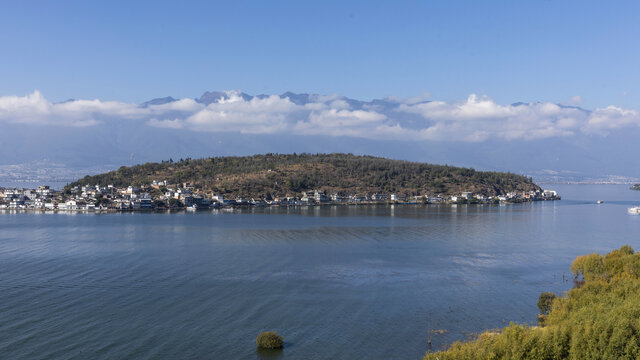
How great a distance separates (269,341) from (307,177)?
275ft

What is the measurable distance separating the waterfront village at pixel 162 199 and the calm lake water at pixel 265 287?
30270 mm

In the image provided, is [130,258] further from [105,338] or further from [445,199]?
[445,199]

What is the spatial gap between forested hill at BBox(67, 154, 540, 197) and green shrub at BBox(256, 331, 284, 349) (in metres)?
71.7

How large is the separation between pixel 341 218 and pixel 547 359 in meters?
50.6

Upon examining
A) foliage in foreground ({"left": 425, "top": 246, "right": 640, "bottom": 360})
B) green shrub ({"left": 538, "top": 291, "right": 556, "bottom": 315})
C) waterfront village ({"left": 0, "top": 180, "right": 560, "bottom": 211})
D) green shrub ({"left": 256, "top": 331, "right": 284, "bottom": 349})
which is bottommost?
green shrub ({"left": 256, "top": 331, "right": 284, "bottom": 349})

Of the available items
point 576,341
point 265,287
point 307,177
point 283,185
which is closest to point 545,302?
point 576,341

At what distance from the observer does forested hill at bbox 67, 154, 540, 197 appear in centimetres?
9469

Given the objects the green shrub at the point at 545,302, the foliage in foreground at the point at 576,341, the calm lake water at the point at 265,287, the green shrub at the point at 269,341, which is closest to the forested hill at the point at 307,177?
the calm lake water at the point at 265,287

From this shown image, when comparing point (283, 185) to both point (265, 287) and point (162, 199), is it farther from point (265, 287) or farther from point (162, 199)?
point (265, 287)

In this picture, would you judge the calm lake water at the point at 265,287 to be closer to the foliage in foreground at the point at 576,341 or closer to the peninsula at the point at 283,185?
the foliage in foreground at the point at 576,341

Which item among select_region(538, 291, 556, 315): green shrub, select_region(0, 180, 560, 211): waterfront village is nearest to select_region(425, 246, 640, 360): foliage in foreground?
select_region(538, 291, 556, 315): green shrub

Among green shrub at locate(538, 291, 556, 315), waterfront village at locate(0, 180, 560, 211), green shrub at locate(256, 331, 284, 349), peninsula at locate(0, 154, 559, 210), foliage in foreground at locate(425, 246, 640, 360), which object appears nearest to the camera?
foliage in foreground at locate(425, 246, 640, 360)

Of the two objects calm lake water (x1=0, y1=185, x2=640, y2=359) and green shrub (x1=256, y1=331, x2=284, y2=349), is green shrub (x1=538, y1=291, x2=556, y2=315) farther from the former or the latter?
green shrub (x1=256, y1=331, x2=284, y2=349)

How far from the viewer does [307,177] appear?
101 meters
